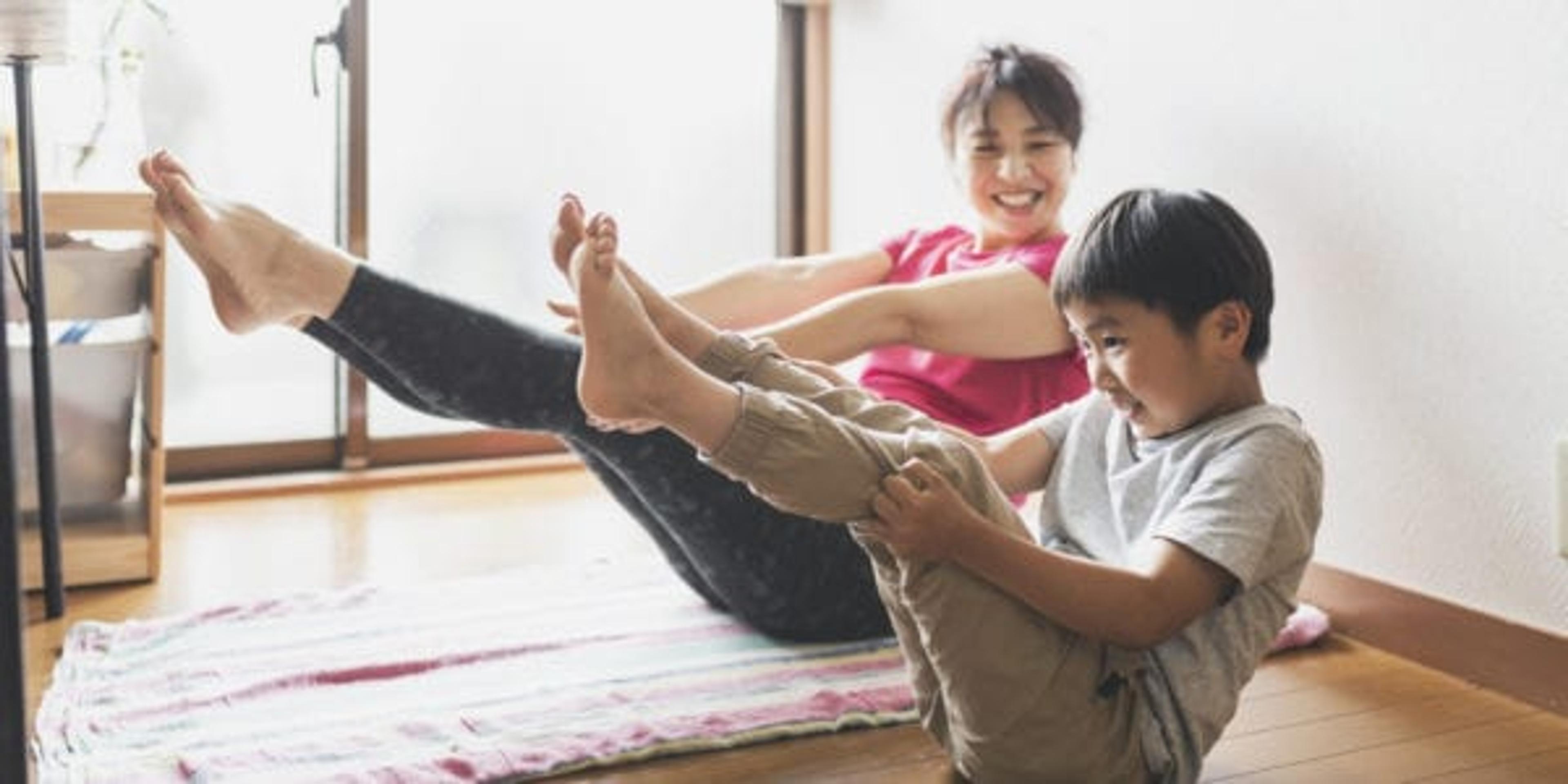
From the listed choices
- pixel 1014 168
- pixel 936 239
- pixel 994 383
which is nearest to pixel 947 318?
pixel 994 383

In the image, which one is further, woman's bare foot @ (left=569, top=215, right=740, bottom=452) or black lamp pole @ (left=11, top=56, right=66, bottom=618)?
black lamp pole @ (left=11, top=56, right=66, bottom=618)

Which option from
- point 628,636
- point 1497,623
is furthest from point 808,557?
point 1497,623

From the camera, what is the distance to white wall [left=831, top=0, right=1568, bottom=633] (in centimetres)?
151

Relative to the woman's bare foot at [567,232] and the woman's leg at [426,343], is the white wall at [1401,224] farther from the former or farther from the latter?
the woman's bare foot at [567,232]

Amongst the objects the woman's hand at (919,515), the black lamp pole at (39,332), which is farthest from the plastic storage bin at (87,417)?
the woman's hand at (919,515)

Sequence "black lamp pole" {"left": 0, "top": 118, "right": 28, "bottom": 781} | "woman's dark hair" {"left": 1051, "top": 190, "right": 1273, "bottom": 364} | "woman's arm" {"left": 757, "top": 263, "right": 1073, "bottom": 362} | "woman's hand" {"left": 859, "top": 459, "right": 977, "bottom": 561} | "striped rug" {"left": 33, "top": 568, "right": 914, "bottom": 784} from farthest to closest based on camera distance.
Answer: "woman's arm" {"left": 757, "top": 263, "right": 1073, "bottom": 362}
"striped rug" {"left": 33, "top": 568, "right": 914, "bottom": 784}
"woman's dark hair" {"left": 1051, "top": 190, "right": 1273, "bottom": 364}
"woman's hand" {"left": 859, "top": 459, "right": 977, "bottom": 561}
"black lamp pole" {"left": 0, "top": 118, "right": 28, "bottom": 781}

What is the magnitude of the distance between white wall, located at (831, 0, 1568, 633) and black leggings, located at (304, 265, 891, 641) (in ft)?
1.96

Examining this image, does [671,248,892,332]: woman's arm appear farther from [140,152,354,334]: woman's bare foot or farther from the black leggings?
[140,152,354,334]: woman's bare foot

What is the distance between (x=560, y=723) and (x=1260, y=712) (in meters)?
0.68

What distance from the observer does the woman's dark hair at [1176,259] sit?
1.22m

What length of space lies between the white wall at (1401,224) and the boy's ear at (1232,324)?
436mm

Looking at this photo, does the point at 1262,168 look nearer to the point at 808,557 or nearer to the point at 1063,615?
the point at 808,557

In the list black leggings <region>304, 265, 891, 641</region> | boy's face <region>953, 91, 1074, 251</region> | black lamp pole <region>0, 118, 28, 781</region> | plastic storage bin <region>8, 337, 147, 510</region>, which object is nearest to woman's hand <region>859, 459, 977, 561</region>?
black leggings <region>304, 265, 891, 641</region>

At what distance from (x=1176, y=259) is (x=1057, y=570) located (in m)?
0.27
